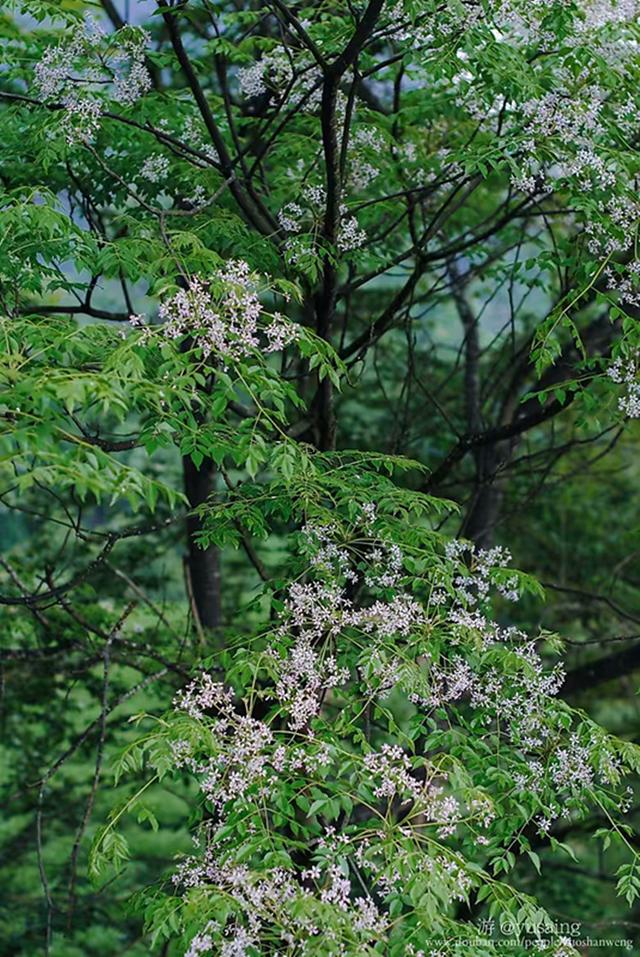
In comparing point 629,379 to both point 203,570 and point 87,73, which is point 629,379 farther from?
point 203,570

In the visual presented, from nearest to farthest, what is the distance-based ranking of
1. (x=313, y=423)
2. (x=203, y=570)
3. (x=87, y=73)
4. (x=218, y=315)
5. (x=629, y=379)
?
(x=218, y=315) < (x=629, y=379) < (x=87, y=73) < (x=313, y=423) < (x=203, y=570)

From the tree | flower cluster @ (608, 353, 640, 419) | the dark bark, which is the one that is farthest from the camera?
the dark bark

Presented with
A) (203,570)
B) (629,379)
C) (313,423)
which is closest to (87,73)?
(313,423)

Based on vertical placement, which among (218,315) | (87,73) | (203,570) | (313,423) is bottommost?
(218,315)

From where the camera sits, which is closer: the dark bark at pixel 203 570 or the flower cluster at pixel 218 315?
the flower cluster at pixel 218 315

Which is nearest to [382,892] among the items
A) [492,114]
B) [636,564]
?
[492,114]

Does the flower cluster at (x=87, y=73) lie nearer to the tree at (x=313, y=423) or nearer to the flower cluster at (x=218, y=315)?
the tree at (x=313, y=423)

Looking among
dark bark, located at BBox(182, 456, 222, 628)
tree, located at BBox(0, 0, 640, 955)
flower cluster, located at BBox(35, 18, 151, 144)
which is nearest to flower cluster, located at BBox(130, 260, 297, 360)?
tree, located at BBox(0, 0, 640, 955)

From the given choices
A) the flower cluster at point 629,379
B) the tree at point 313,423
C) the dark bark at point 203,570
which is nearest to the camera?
the tree at point 313,423

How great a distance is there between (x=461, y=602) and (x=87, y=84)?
244cm

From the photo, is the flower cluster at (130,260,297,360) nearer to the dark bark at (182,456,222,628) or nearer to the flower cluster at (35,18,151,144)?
the flower cluster at (35,18,151,144)

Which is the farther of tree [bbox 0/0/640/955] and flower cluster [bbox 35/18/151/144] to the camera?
flower cluster [bbox 35/18/151/144]

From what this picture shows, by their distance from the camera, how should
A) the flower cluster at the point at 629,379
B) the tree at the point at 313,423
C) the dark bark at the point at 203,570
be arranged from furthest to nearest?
the dark bark at the point at 203,570, the flower cluster at the point at 629,379, the tree at the point at 313,423

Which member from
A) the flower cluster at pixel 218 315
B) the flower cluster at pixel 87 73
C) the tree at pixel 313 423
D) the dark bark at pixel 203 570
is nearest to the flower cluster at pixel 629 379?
the tree at pixel 313 423
